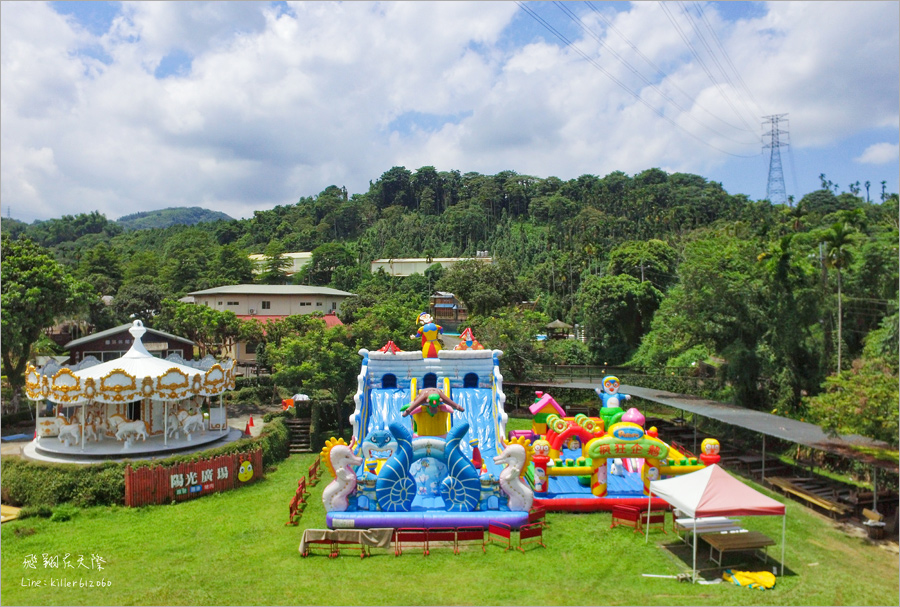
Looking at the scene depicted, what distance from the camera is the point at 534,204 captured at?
11600 cm

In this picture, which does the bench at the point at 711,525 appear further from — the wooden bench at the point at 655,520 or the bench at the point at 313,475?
the bench at the point at 313,475

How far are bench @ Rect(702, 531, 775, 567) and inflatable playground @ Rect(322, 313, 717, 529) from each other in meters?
3.26

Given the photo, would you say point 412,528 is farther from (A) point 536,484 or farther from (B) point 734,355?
(B) point 734,355

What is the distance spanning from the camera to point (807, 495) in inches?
737

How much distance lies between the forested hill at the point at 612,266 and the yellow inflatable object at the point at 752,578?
5.98 meters

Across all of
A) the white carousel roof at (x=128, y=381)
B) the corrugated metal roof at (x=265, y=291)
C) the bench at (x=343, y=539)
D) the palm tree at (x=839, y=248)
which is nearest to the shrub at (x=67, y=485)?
the white carousel roof at (x=128, y=381)

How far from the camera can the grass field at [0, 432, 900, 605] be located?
12.7 metres

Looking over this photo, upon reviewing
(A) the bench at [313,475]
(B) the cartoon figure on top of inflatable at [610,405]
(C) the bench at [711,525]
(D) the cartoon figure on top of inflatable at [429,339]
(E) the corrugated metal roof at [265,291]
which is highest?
(E) the corrugated metal roof at [265,291]

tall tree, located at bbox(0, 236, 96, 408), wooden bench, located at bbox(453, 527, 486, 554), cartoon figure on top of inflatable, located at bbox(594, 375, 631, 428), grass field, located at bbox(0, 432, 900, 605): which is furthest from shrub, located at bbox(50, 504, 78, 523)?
cartoon figure on top of inflatable, located at bbox(594, 375, 631, 428)

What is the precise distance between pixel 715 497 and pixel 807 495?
22.0 feet

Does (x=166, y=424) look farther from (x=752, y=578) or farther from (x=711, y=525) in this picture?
(x=752, y=578)

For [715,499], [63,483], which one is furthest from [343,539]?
[63,483]

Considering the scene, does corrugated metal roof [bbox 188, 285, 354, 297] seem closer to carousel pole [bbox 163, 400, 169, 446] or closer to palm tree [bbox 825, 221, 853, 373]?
carousel pole [bbox 163, 400, 169, 446]

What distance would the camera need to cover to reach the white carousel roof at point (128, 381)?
21.5 metres
